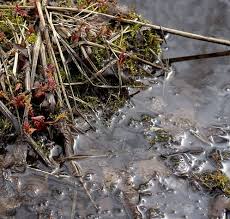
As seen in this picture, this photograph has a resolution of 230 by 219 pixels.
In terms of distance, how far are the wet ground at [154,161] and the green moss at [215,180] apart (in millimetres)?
11

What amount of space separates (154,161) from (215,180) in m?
0.55

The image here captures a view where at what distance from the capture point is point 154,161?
4.11m

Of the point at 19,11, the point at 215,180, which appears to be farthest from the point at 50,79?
the point at 215,180

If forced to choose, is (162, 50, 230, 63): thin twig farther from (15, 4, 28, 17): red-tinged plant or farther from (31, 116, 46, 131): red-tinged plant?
(31, 116, 46, 131): red-tinged plant

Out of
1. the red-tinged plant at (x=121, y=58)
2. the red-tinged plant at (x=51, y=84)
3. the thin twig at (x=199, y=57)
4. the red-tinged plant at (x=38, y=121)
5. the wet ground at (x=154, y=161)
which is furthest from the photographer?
the thin twig at (x=199, y=57)

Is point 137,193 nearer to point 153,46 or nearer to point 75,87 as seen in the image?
point 75,87

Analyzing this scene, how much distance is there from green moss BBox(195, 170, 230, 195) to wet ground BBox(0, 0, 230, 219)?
11mm

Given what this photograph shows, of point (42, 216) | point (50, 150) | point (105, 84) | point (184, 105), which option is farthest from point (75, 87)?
point (42, 216)

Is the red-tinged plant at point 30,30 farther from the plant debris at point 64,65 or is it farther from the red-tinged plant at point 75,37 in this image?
the red-tinged plant at point 75,37

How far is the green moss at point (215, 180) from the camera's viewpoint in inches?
153

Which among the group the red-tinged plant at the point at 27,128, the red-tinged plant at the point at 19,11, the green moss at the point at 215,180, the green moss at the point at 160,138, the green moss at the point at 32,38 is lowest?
the green moss at the point at 215,180

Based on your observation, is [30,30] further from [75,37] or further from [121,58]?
[121,58]

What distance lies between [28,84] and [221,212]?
200 cm

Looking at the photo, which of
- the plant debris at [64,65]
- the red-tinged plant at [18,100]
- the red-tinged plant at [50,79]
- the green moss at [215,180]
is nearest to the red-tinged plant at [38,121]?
the plant debris at [64,65]
